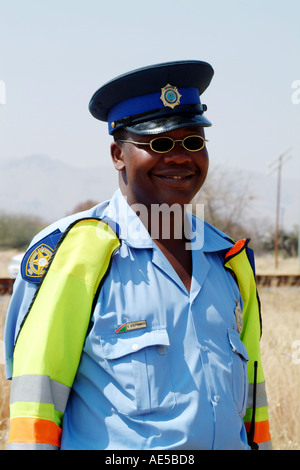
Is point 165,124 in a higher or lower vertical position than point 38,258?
higher

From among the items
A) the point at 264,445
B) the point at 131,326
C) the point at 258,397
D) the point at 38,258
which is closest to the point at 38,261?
the point at 38,258

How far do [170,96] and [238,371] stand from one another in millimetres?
1141

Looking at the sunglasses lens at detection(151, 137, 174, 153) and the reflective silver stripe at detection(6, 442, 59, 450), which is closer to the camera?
the reflective silver stripe at detection(6, 442, 59, 450)

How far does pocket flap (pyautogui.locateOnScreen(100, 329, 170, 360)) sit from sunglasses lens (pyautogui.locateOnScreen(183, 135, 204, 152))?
755 mm

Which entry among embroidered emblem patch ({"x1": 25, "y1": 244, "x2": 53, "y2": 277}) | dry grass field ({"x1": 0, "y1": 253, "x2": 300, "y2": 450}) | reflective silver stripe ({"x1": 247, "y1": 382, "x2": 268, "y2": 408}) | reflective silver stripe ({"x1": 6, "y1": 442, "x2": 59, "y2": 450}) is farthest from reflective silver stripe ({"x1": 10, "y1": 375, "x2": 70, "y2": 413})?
dry grass field ({"x1": 0, "y1": 253, "x2": 300, "y2": 450})

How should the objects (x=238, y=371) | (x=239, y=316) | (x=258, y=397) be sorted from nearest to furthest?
(x=238, y=371) → (x=239, y=316) → (x=258, y=397)

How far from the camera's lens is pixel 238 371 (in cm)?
221

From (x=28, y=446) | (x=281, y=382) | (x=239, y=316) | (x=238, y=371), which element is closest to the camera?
(x=28, y=446)

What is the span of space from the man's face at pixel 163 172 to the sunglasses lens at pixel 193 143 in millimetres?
16

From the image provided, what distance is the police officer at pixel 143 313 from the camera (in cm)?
195

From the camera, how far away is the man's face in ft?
7.38

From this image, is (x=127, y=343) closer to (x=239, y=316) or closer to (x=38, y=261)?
(x=38, y=261)

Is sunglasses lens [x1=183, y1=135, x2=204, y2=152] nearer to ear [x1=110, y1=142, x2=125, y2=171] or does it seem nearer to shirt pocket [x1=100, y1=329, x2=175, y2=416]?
ear [x1=110, y1=142, x2=125, y2=171]
